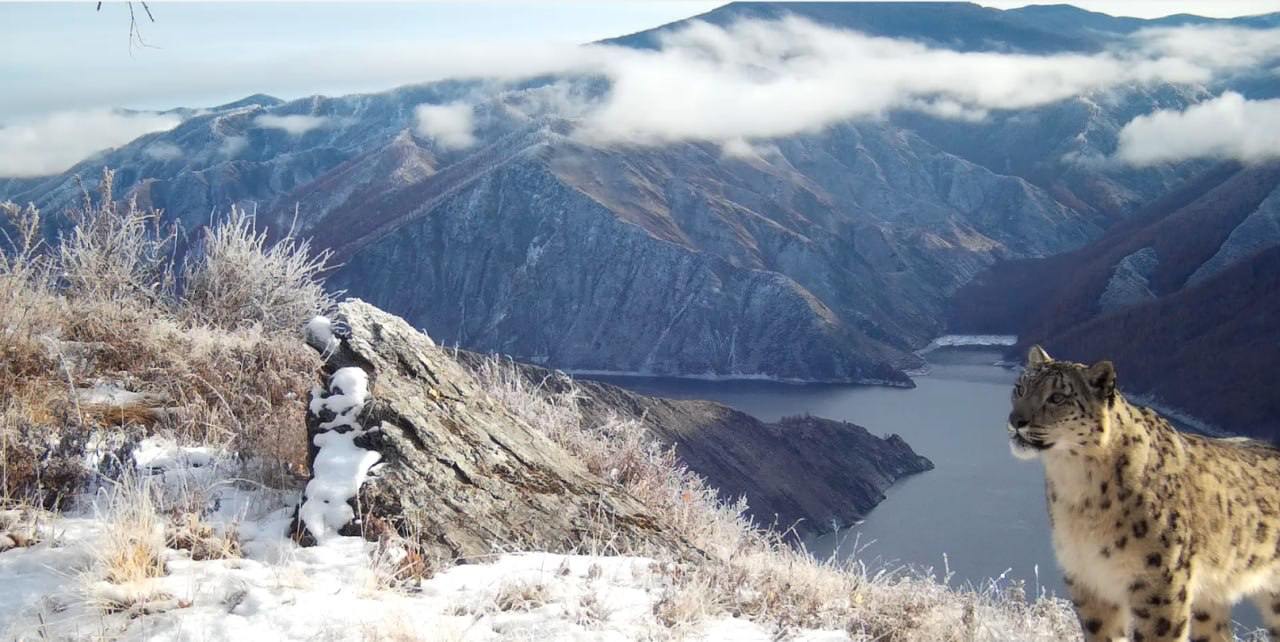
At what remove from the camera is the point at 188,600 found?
15.7 feet

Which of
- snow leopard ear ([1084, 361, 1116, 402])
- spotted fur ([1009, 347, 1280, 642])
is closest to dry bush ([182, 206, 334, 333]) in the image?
spotted fur ([1009, 347, 1280, 642])

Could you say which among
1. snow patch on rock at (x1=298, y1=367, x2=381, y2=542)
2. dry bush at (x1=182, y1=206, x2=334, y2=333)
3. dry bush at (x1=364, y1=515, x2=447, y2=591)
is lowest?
dry bush at (x1=182, y1=206, x2=334, y2=333)

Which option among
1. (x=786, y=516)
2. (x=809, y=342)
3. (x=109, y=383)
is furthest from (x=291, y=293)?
(x=809, y=342)

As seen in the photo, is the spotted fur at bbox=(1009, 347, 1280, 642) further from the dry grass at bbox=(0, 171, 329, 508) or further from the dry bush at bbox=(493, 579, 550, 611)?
the dry grass at bbox=(0, 171, 329, 508)

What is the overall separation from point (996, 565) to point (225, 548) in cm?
7276

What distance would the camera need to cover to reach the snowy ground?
459 centimetres

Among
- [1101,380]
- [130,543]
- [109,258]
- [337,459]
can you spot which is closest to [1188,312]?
[109,258]

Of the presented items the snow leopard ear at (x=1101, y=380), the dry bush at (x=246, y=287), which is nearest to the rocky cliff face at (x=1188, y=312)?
the dry bush at (x=246, y=287)

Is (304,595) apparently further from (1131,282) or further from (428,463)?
(1131,282)

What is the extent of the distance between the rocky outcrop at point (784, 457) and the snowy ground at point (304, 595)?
235 feet

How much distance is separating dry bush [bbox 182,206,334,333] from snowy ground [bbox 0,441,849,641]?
747 centimetres

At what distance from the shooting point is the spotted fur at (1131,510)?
15.6 ft

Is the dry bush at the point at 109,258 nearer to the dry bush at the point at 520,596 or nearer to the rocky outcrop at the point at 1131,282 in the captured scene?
the dry bush at the point at 520,596

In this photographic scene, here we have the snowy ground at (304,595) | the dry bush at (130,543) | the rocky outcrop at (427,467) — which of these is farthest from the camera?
the rocky outcrop at (427,467)
